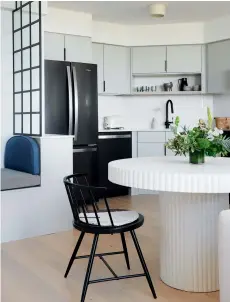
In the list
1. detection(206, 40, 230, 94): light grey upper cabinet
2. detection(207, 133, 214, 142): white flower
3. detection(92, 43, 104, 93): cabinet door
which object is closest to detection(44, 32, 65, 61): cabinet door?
detection(92, 43, 104, 93): cabinet door

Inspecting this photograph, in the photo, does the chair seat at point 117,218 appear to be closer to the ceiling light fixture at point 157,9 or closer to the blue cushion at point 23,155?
the blue cushion at point 23,155

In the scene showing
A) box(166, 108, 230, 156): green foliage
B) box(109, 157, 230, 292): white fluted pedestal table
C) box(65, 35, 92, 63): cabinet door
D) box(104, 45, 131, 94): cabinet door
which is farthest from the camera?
box(104, 45, 131, 94): cabinet door

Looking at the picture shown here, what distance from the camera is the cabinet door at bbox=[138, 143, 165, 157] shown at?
18.8 feet

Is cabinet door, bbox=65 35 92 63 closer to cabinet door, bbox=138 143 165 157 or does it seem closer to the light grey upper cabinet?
cabinet door, bbox=138 143 165 157

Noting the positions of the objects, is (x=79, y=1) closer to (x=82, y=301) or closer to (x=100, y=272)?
(x=100, y=272)

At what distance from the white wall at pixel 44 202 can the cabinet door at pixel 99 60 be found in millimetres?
1921

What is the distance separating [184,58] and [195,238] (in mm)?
3847

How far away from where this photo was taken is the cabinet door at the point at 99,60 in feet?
18.3

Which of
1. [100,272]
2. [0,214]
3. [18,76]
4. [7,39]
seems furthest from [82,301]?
[7,39]

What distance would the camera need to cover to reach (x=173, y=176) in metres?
2.14

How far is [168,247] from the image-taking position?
2.55 metres

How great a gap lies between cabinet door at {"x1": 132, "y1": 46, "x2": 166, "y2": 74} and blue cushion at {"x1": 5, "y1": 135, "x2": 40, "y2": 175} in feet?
8.18

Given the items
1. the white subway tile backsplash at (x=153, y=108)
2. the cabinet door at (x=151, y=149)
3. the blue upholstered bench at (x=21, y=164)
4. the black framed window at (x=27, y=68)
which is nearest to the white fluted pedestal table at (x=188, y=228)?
the blue upholstered bench at (x=21, y=164)

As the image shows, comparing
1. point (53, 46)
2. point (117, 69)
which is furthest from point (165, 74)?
point (53, 46)
